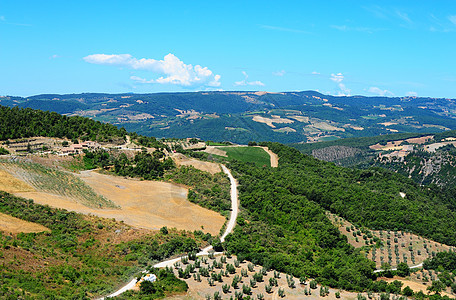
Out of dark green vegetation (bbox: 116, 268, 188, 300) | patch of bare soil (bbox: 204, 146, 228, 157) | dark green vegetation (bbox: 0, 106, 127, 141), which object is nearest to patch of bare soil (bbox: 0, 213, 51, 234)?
dark green vegetation (bbox: 116, 268, 188, 300)

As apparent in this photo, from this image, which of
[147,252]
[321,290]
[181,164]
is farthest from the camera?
[181,164]

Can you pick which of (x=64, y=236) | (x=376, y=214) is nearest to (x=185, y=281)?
(x=64, y=236)

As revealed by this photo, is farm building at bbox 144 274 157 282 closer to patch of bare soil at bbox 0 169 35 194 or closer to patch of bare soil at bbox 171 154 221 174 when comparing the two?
patch of bare soil at bbox 0 169 35 194

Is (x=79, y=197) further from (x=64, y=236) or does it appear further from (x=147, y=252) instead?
(x=147, y=252)

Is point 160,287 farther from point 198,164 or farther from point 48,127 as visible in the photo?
point 48,127

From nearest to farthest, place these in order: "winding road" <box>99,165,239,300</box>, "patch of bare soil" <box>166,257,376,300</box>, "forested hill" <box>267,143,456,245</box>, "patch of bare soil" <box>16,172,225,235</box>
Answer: "winding road" <box>99,165,239,300</box>
"patch of bare soil" <box>166,257,376,300</box>
"patch of bare soil" <box>16,172,225,235</box>
"forested hill" <box>267,143,456,245</box>

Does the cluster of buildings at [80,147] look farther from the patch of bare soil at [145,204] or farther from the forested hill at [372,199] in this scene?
the forested hill at [372,199]
